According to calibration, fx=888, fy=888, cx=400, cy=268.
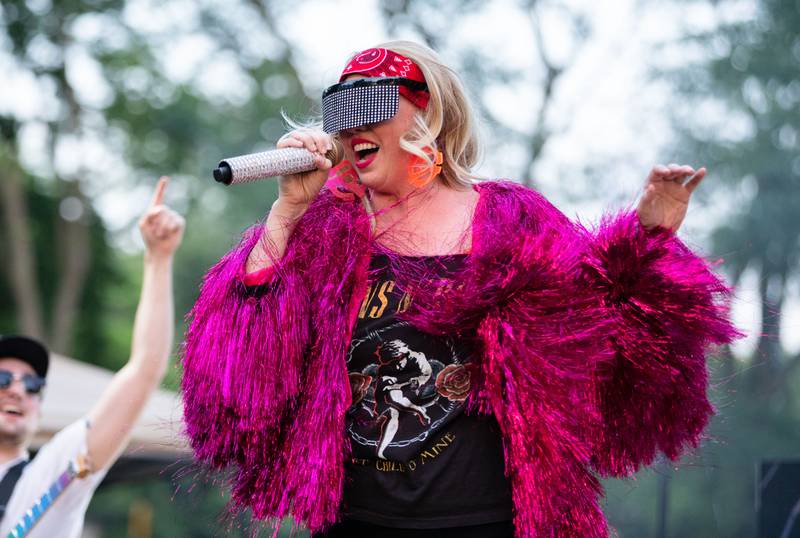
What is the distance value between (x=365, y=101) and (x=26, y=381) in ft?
5.63

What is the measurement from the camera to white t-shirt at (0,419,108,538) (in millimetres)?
2242

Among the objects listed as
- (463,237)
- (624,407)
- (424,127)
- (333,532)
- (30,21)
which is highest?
(30,21)

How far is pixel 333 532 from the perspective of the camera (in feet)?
5.65

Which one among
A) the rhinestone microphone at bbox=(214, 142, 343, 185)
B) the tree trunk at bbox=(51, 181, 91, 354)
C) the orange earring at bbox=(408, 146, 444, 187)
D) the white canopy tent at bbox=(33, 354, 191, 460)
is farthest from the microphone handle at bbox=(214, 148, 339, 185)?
the tree trunk at bbox=(51, 181, 91, 354)

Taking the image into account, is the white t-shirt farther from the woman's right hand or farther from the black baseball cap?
the woman's right hand

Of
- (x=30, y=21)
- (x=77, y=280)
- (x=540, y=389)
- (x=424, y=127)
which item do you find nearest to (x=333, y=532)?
(x=540, y=389)

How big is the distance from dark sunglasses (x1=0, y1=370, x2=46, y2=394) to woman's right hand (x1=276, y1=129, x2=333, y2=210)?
149cm

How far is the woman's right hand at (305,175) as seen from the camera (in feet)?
5.55

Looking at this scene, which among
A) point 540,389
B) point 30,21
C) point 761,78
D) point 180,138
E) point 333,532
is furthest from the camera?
point 180,138

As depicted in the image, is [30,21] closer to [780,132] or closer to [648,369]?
[780,132]

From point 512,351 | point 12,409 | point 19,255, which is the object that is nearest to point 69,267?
point 19,255

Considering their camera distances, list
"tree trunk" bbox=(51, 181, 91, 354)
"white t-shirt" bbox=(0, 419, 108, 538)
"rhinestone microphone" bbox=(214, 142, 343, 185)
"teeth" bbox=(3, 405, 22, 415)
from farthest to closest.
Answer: "tree trunk" bbox=(51, 181, 91, 354), "teeth" bbox=(3, 405, 22, 415), "white t-shirt" bbox=(0, 419, 108, 538), "rhinestone microphone" bbox=(214, 142, 343, 185)

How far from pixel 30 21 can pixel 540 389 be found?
11.7 m

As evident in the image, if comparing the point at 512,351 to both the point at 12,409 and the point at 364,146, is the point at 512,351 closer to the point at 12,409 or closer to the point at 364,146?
the point at 364,146
